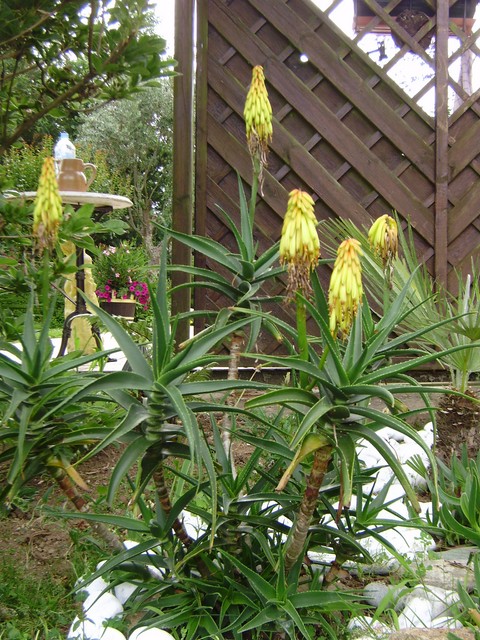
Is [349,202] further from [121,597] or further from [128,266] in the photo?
[128,266]

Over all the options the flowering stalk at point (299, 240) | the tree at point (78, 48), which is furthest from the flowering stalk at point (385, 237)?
the tree at point (78, 48)

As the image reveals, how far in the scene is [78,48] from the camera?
2.11 m

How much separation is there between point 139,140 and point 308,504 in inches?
622

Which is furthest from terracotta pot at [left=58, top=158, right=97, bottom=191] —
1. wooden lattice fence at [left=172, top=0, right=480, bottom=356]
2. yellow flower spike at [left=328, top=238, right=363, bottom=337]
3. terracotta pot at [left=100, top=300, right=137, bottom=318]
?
yellow flower spike at [left=328, top=238, right=363, bottom=337]

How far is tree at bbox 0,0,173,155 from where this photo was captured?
70.2 inches

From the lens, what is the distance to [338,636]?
4.98 ft

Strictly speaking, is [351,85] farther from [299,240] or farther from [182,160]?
[299,240]

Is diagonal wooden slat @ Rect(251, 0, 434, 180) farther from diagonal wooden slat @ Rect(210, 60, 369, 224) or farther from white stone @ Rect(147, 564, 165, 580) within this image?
white stone @ Rect(147, 564, 165, 580)

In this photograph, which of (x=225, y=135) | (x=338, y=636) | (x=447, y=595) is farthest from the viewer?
(x=225, y=135)

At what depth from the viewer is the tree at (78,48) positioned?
1.78m

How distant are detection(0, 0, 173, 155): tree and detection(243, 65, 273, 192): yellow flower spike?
57cm

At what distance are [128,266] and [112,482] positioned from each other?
8512 millimetres

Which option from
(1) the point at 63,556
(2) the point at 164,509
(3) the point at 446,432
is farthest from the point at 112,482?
(3) the point at 446,432

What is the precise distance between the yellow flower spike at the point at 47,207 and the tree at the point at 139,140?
14.9 meters
